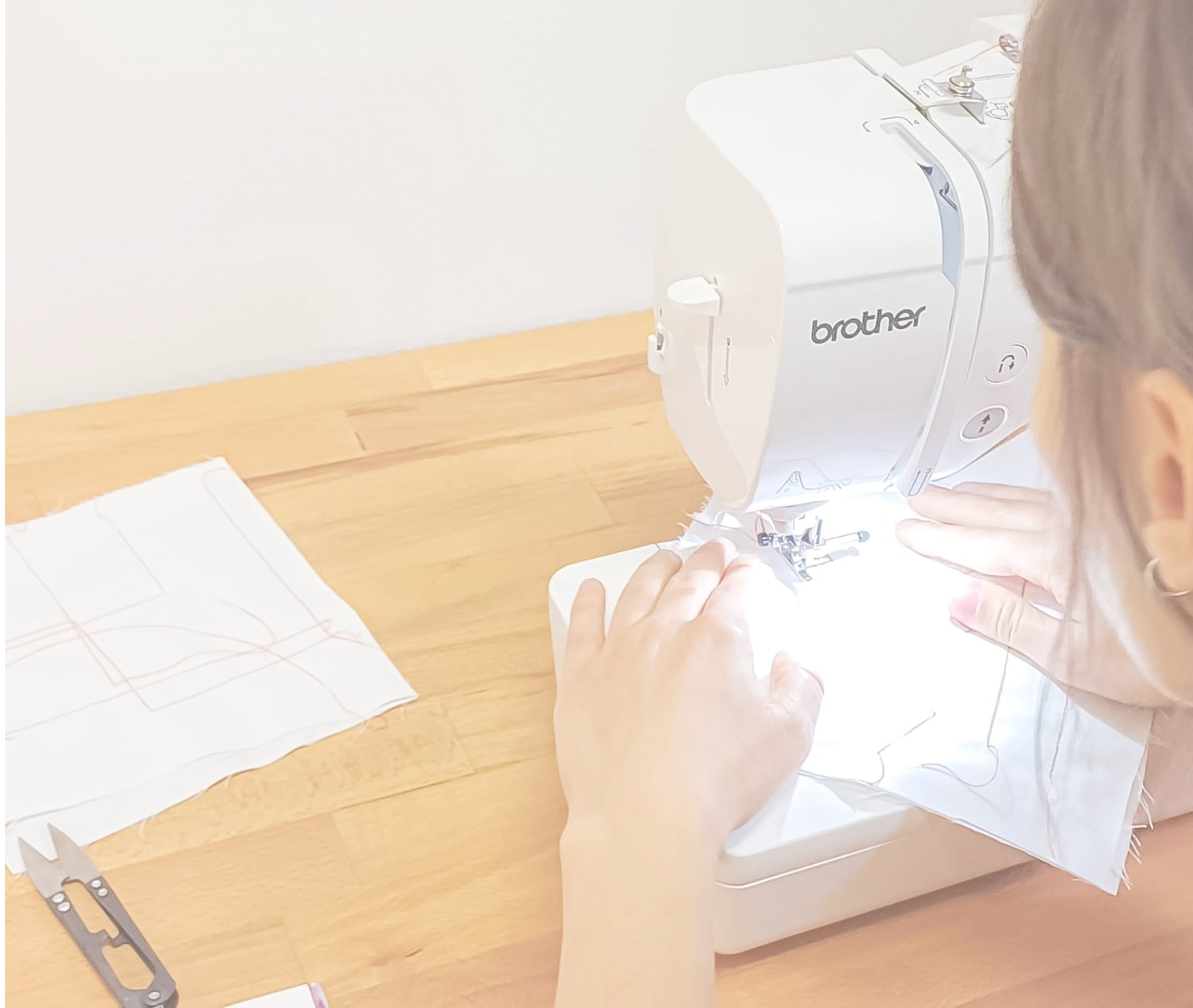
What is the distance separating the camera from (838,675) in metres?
0.85

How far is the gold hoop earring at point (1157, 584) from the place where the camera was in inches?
24.7

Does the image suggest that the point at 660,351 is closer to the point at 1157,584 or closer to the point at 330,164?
the point at 1157,584

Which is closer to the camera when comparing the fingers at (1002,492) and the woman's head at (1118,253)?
the woman's head at (1118,253)

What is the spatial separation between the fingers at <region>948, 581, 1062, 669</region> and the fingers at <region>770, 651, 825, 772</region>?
117mm

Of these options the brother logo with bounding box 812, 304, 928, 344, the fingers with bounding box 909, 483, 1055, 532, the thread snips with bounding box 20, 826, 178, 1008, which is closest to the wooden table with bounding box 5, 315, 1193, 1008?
the thread snips with bounding box 20, 826, 178, 1008

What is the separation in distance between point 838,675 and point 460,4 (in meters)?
0.75

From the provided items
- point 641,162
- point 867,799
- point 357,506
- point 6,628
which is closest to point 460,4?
point 641,162

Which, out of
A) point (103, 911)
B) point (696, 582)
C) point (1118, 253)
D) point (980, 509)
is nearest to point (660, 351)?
point (696, 582)

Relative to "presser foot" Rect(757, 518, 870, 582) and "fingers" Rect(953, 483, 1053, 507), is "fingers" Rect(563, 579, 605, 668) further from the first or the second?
"fingers" Rect(953, 483, 1053, 507)

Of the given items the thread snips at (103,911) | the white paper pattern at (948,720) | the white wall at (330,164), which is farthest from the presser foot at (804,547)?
the white wall at (330,164)

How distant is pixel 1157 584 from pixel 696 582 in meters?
0.30

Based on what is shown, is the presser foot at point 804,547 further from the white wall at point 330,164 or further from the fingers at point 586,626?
the white wall at point 330,164

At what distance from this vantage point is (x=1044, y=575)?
0.89m

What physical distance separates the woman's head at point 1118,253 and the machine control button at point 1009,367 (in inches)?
4.5
